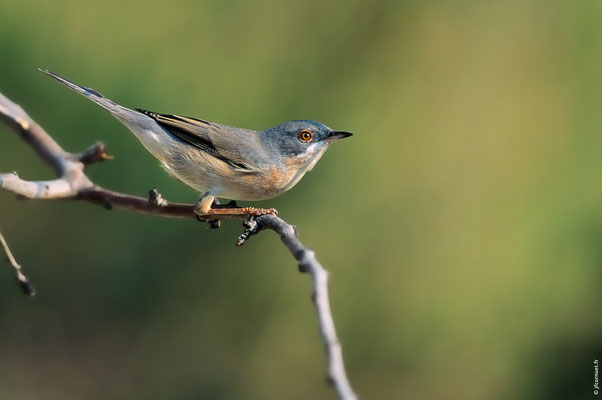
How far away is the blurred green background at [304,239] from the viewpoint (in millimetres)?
6285

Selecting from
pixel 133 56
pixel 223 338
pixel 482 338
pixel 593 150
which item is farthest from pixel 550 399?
pixel 133 56

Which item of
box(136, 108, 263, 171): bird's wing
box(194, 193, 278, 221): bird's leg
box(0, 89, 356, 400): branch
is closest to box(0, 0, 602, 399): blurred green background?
box(136, 108, 263, 171): bird's wing

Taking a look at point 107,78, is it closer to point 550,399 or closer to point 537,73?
point 537,73

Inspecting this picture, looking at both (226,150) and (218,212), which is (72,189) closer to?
(218,212)

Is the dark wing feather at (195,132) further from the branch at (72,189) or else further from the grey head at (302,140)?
A: the branch at (72,189)

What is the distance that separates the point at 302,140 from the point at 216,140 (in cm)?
53

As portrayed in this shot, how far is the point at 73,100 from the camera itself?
606cm

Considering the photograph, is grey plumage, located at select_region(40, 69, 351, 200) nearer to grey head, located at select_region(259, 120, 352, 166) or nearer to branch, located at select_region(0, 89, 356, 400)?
grey head, located at select_region(259, 120, 352, 166)

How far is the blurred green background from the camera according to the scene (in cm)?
629

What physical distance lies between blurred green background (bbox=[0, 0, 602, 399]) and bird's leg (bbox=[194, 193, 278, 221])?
2457 mm

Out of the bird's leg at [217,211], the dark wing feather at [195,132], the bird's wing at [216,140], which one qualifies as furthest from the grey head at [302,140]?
the bird's leg at [217,211]

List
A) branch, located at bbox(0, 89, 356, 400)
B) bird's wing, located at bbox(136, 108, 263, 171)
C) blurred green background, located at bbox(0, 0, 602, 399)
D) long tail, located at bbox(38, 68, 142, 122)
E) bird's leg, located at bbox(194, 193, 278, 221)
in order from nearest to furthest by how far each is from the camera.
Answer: branch, located at bbox(0, 89, 356, 400) → bird's leg, located at bbox(194, 193, 278, 221) → long tail, located at bbox(38, 68, 142, 122) → bird's wing, located at bbox(136, 108, 263, 171) → blurred green background, located at bbox(0, 0, 602, 399)

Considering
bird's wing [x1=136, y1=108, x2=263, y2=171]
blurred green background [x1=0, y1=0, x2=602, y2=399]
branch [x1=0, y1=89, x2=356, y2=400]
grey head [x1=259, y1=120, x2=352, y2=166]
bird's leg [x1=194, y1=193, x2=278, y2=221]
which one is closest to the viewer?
A: branch [x1=0, y1=89, x2=356, y2=400]

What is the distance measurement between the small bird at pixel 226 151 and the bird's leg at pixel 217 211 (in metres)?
0.03
